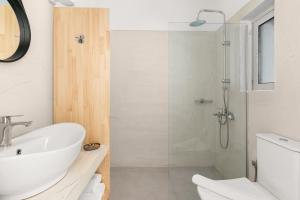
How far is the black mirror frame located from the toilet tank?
185 cm

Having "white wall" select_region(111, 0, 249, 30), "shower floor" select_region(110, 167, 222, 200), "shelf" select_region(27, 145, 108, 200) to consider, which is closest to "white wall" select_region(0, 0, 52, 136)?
"shelf" select_region(27, 145, 108, 200)

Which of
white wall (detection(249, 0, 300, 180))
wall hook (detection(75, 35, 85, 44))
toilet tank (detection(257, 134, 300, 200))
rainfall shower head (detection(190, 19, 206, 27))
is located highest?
rainfall shower head (detection(190, 19, 206, 27))

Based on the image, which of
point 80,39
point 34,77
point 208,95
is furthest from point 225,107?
point 34,77

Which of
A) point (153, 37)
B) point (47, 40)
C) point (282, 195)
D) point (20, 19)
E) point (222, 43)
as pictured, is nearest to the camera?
point (282, 195)

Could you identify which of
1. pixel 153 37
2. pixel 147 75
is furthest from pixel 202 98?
pixel 153 37

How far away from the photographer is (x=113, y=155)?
2945 millimetres

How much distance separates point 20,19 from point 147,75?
1.78m

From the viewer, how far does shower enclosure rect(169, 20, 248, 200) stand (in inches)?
83.0

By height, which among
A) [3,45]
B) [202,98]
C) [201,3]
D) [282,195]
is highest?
[201,3]

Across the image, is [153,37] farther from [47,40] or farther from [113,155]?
[113,155]

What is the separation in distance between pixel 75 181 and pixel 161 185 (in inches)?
60.5

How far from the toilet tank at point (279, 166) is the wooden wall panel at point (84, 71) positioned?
133cm

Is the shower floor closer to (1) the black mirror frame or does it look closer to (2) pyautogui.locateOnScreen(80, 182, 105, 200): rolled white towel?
(2) pyautogui.locateOnScreen(80, 182, 105, 200): rolled white towel

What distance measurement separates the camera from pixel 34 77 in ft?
5.25
